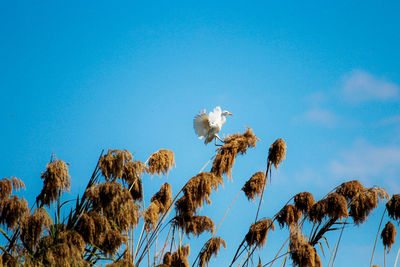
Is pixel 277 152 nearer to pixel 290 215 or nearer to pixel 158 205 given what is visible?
pixel 290 215

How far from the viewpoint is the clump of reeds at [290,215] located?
10742 mm

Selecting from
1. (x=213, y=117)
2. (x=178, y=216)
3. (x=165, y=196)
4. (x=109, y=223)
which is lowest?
(x=109, y=223)

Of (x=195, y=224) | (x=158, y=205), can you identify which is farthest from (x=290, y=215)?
(x=158, y=205)

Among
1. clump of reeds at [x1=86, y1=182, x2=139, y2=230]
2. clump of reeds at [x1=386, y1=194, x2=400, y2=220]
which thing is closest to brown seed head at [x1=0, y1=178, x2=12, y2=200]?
clump of reeds at [x1=86, y1=182, x2=139, y2=230]

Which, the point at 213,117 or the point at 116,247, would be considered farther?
the point at 213,117

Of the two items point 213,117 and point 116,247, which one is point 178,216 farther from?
point 213,117

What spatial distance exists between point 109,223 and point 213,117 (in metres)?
5.01

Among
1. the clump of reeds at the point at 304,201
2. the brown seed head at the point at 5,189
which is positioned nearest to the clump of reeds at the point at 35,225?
the brown seed head at the point at 5,189

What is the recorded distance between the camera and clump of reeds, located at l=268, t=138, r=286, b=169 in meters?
10.8

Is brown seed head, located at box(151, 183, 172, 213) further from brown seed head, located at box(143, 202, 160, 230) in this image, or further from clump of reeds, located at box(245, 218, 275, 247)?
clump of reeds, located at box(245, 218, 275, 247)

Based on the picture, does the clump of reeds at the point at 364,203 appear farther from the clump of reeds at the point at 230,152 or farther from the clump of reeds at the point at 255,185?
the clump of reeds at the point at 230,152

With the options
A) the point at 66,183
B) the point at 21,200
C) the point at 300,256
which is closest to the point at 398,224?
the point at 300,256

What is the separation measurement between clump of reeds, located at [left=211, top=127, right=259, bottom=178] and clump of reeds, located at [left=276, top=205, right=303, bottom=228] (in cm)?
119

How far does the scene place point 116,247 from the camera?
9.77 metres
